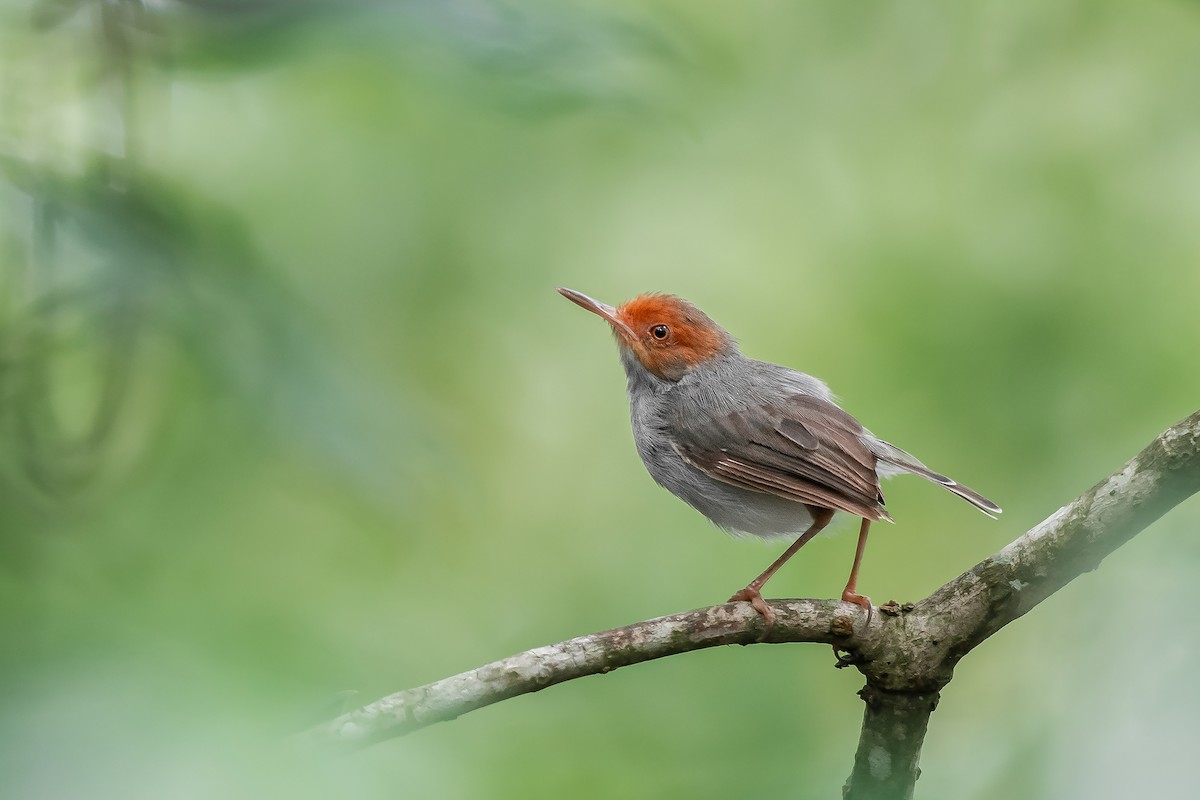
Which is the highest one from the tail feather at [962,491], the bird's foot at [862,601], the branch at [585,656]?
the tail feather at [962,491]

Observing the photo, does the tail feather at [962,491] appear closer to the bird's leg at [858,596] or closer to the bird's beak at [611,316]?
the bird's leg at [858,596]

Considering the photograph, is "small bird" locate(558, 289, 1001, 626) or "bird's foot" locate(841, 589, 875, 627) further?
"small bird" locate(558, 289, 1001, 626)

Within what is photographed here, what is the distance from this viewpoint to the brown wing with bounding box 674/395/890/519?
11.0 feet

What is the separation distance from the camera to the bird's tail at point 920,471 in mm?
3488

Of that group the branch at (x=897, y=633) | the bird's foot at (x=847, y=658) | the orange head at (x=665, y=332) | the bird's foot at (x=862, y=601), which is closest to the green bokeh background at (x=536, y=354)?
the branch at (x=897, y=633)

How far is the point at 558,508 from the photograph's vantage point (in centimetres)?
560

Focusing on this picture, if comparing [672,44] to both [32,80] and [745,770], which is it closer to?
[32,80]

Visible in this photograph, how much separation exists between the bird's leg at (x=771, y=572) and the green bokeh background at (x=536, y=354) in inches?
16.7

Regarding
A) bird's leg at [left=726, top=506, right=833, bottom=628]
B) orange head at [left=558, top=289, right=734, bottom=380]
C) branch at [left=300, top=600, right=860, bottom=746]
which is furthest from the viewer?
orange head at [left=558, top=289, right=734, bottom=380]

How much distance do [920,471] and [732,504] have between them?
638mm

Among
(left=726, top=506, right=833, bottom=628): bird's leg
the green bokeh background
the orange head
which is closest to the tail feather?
(left=726, top=506, right=833, bottom=628): bird's leg

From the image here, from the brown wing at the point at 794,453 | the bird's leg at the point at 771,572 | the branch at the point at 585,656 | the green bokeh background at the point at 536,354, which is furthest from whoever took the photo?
the brown wing at the point at 794,453

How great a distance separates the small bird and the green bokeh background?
→ 70cm

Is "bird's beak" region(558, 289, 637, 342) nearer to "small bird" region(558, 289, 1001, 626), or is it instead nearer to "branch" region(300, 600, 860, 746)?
"small bird" region(558, 289, 1001, 626)
